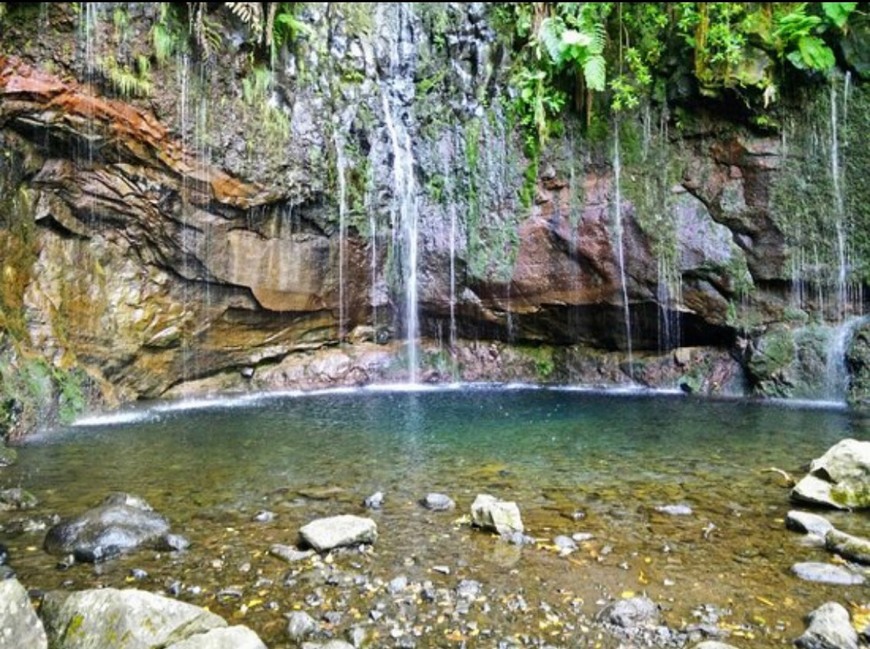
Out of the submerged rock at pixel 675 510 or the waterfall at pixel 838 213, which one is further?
the waterfall at pixel 838 213

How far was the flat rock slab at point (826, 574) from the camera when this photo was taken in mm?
4148

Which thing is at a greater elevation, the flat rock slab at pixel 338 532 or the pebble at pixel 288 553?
the flat rock slab at pixel 338 532

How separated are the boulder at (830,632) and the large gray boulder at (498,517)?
83.8 inches

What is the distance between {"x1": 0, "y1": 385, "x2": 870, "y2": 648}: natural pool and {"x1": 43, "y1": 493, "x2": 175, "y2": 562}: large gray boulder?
0.52 feet

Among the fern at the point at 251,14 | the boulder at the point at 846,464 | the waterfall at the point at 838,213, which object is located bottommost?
the boulder at the point at 846,464

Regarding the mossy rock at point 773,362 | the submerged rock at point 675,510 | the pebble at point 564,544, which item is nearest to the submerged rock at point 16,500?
the pebble at point 564,544

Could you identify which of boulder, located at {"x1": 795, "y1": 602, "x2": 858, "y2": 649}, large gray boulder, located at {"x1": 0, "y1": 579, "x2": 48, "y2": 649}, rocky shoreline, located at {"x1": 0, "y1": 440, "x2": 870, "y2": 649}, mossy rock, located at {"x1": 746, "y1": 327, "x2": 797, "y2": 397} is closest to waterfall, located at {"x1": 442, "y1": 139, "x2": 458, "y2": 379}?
mossy rock, located at {"x1": 746, "y1": 327, "x2": 797, "y2": 397}

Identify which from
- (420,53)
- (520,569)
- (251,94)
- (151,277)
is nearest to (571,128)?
(420,53)

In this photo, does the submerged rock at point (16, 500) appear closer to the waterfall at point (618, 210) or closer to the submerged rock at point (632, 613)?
the submerged rock at point (632, 613)

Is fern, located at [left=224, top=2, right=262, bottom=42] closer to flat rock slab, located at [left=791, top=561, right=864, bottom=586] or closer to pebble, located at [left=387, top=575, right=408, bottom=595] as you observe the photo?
pebble, located at [left=387, top=575, right=408, bottom=595]

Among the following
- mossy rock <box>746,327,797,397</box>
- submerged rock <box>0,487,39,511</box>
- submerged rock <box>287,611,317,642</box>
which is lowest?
submerged rock <box>287,611,317,642</box>

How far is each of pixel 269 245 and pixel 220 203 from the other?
1.34 metres

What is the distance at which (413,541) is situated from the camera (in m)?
5.04

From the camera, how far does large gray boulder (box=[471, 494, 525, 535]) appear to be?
202 inches
